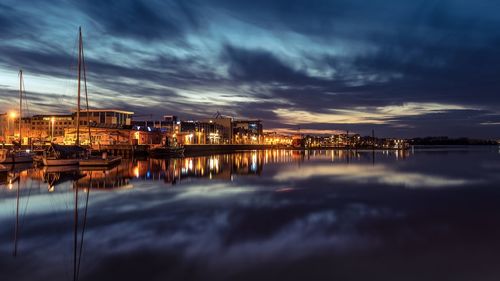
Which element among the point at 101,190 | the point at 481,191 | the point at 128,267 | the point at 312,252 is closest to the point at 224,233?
the point at 312,252

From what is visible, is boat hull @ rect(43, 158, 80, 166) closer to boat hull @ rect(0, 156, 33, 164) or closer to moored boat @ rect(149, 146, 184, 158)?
boat hull @ rect(0, 156, 33, 164)

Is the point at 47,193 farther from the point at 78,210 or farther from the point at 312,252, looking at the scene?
the point at 312,252

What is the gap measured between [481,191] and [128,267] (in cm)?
2394

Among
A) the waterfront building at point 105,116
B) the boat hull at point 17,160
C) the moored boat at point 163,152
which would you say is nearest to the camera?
the boat hull at point 17,160

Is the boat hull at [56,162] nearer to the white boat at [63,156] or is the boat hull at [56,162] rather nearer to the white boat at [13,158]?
the white boat at [63,156]

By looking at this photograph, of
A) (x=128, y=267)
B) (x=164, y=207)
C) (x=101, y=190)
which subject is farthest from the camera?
(x=101, y=190)

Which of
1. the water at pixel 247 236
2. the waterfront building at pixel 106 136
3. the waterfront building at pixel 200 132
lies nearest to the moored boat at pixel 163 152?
the waterfront building at pixel 106 136

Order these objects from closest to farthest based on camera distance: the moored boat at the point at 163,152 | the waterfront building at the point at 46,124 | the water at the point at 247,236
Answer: the water at the point at 247,236, the moored boat at the point at 163,152, the waterfront building at the point at 46,124

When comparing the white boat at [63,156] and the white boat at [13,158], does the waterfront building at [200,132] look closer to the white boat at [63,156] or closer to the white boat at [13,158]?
the white boat at [13,158]

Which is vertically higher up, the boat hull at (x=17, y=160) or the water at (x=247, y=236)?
the boat hull at (x=17, y=160)

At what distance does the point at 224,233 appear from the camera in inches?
491

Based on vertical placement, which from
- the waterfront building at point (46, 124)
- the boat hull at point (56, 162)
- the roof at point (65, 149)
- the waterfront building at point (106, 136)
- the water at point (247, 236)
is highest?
the waterfront building at point (46, 124)

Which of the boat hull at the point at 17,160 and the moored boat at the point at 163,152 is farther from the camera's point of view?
the moored boat at the point at 163,152

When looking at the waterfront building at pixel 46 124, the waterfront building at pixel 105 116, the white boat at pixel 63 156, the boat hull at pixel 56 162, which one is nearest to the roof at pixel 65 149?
the white boat at pixel 63 156
